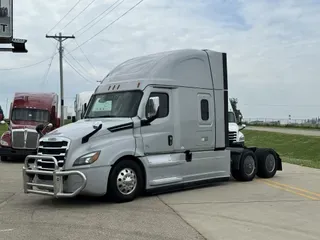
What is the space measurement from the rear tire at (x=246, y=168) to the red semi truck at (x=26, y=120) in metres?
9.68

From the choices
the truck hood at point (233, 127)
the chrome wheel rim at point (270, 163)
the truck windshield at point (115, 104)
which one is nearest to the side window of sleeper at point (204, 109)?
the truck windshield at point (115, 104)

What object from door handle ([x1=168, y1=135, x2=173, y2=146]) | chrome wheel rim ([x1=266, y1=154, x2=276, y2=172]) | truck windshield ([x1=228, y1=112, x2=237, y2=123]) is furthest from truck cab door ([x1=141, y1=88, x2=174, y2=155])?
truck windshield ([x1=228, y1=112, x2=237, y2=123])

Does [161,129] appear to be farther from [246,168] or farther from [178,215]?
[246,168]

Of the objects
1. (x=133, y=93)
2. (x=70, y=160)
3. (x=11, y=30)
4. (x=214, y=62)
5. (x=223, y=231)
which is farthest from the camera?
(x=11, y=30)

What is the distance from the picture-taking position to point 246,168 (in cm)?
1277

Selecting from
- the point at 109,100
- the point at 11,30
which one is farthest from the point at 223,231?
the point at 11,30

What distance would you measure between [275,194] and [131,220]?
4.20 metres

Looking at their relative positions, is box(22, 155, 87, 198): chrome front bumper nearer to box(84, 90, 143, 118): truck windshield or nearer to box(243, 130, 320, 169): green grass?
box(84, 90, 143, 118): truck windshield

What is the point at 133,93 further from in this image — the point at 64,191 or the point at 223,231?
the point at 223,231

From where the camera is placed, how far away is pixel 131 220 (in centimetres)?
788

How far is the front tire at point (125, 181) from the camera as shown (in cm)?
940

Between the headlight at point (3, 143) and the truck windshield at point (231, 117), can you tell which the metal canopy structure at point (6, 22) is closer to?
the headlight at point (3, 143)

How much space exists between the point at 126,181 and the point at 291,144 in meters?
27.7

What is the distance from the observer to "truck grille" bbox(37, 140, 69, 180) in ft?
30.0
